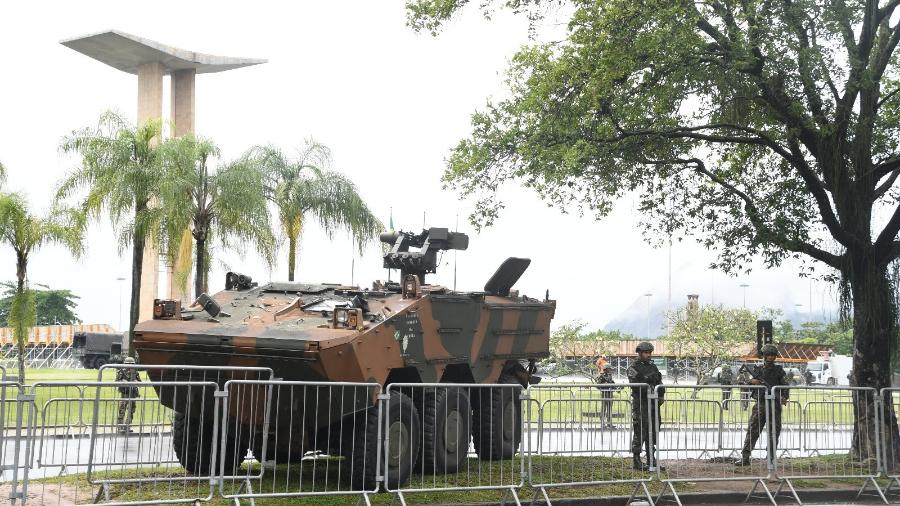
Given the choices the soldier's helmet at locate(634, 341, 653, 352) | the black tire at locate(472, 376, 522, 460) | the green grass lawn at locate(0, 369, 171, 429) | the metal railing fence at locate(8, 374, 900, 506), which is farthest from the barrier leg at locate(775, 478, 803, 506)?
the green grass lawn at locate(0, 369, 171, 429)

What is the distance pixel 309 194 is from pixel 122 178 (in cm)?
590

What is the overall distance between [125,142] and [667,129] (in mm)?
16964

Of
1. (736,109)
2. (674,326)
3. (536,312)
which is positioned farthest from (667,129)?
(674,326)

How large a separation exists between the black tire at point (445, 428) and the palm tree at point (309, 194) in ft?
62.5

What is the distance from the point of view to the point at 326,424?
12.5m

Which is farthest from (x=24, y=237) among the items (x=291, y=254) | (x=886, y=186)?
(x=886, y=186)

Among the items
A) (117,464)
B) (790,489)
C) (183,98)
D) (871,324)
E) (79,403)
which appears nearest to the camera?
(117,464)

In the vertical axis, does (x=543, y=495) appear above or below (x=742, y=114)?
below

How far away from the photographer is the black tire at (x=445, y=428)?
13.5m

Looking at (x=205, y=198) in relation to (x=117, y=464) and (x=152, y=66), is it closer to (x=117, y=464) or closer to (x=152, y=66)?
(x=117, y=464)

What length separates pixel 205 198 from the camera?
29.9m

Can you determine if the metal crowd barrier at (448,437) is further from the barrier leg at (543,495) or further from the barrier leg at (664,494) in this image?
the barrier leg at (664,494)

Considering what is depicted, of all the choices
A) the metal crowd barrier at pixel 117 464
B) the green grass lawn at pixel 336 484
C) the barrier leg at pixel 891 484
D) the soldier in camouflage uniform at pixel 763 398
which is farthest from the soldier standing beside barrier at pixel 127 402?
the barrier leg at pixel 891 484

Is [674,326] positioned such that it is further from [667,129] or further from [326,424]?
[326,424]
